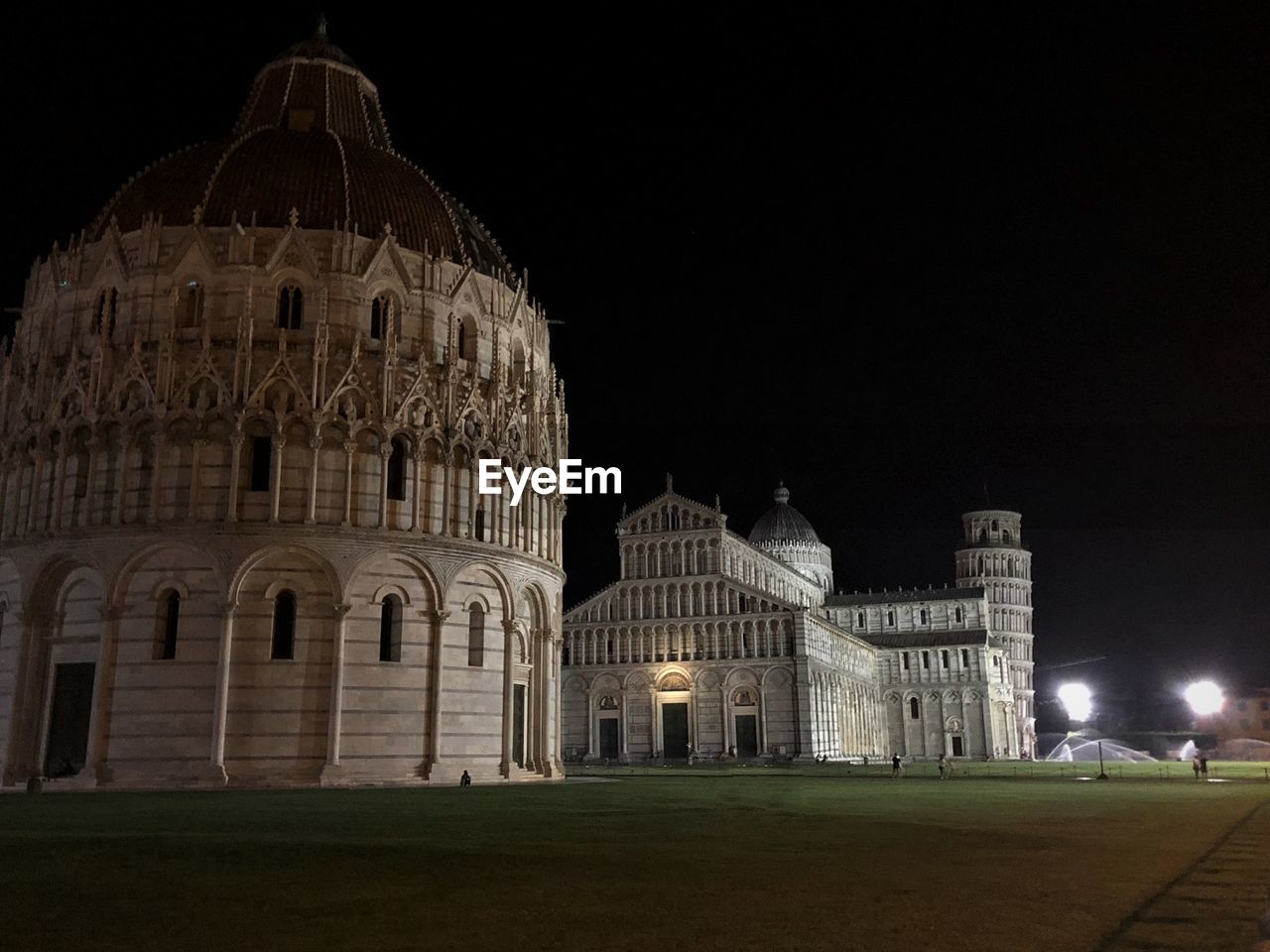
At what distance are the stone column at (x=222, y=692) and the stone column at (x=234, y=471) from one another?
3.06m

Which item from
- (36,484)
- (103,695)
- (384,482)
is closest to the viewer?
(103,695)

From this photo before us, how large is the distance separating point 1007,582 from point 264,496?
114m

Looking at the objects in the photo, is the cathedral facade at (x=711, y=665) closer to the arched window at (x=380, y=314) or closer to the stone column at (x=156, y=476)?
the arched window at (x=380, y=314)

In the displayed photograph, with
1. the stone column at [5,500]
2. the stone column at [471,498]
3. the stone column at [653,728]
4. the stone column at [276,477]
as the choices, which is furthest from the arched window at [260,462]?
the stone column at [653,728]

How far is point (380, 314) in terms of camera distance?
41.9 meters

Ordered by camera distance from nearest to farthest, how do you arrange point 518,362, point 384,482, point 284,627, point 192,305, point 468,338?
point 284,627 < point 384,482 < point 192,305 < point 468,338 < point 518,362

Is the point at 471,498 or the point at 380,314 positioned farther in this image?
the point at 380,314

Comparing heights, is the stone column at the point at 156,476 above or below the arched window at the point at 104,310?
below

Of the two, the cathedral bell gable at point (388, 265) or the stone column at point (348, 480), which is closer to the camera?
the stone column at point (348, 480)

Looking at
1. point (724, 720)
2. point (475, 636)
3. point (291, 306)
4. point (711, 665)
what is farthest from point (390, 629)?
point (711, 665)

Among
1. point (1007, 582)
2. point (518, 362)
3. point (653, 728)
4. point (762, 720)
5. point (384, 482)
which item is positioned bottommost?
point (653, 728)

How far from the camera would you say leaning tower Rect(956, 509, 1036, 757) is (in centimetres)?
13375

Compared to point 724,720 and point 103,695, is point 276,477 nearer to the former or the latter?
point 103,695

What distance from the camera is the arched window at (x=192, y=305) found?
4006 cm
